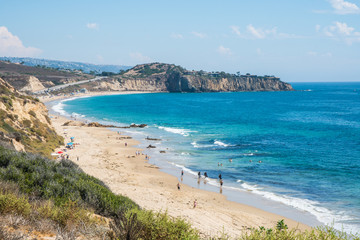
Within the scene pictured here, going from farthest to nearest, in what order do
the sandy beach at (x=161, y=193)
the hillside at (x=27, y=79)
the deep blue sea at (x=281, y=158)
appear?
the hillside at (x=27, y=79), the deep blue sea at (x=281, y=158), the sandy beach at (x=161, y=193)

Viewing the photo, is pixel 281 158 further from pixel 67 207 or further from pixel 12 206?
pixel 12 206

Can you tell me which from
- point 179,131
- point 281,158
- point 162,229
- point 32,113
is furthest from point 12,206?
point 179,131

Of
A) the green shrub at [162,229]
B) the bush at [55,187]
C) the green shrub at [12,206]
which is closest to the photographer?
the green shrub at [162,229]

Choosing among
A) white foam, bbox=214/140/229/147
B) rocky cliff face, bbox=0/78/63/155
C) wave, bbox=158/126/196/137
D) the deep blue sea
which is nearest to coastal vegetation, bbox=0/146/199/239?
the deep blue sea

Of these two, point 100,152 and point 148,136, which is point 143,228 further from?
point 148,136

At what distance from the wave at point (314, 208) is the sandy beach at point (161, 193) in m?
2.09

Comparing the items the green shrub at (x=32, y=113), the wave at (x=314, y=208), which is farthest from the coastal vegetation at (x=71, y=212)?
the green shrub at (x=32, y=113)

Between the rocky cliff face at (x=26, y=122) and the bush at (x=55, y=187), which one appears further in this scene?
the rocky cliff face at (x=26, y=122)

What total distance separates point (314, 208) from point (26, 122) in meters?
32.4

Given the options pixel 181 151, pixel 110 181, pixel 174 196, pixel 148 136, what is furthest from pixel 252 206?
pixel 148 136

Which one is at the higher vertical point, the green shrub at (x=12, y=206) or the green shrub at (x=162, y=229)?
the green shrub at (x=12, y=206)

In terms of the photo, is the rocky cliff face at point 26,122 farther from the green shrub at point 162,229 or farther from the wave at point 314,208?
the green shrub at point 162,229

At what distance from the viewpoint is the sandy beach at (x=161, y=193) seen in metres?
19.3

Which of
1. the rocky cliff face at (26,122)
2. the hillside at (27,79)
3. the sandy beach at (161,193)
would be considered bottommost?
the sandy beach at (161,193)
